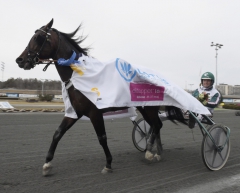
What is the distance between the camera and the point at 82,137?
739cm

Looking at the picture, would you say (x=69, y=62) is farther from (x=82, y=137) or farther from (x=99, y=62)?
(x=82, y=137)

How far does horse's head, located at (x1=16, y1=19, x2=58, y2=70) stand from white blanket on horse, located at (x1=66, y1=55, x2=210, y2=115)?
1.47 feet

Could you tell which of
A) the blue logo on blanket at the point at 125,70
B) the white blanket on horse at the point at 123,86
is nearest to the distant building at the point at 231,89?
the white blanket on horse at the point at 123,86

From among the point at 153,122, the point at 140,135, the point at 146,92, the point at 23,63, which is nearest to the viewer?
the point at 23,63

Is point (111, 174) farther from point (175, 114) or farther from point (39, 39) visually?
point (39, 39)

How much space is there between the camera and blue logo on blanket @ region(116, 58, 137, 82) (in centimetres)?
425

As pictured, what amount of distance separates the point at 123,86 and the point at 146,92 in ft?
1.59

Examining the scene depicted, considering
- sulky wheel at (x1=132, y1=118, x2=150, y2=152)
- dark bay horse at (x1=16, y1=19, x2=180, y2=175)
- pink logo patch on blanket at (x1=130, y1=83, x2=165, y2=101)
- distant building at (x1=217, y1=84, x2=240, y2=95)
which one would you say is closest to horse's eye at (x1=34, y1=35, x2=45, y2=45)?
dark bay horse at (x1=16, y1=19, x2=180, y2=175)

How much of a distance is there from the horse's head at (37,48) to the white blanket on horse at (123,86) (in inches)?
17.7

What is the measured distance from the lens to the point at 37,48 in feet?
13.2

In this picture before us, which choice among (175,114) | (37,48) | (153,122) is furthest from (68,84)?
(175,114)

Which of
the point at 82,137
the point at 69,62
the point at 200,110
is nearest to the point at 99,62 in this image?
the point at 69,62

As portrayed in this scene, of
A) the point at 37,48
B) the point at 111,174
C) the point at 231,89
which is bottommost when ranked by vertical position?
the point at 231,89

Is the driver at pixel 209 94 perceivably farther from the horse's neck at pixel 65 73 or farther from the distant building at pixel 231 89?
the distant building at pixel 231 89
